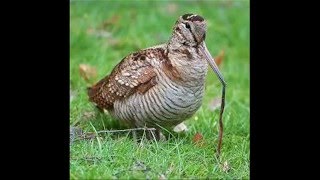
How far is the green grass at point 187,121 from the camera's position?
466cm

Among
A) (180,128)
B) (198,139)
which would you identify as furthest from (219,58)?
(198,139)

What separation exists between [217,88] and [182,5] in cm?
268

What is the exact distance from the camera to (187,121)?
20.5 feet

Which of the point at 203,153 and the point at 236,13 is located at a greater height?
the point at 236,13

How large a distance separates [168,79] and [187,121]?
43.2 inches

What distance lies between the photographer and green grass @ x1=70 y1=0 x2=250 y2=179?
4.66m

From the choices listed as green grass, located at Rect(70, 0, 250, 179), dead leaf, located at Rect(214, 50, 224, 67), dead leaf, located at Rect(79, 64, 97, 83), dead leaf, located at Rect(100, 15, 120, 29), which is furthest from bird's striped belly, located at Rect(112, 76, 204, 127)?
dead leaf, located at Rect(100, 15, 120, 29)

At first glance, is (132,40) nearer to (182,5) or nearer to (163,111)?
(182,5)

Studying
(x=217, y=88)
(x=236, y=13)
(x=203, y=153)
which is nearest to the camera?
(x=203, y=153)

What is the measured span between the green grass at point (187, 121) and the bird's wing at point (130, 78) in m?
0.28

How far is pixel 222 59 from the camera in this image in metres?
8.48

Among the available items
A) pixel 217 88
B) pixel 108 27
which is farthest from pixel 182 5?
pixel 217 88

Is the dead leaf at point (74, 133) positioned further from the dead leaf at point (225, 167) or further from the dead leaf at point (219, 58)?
the dead leaf at point (219, 58)

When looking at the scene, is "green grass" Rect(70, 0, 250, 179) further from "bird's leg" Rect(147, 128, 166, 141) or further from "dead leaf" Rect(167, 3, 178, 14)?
"bird's leg" Rect(147, 128, 166, 141)
